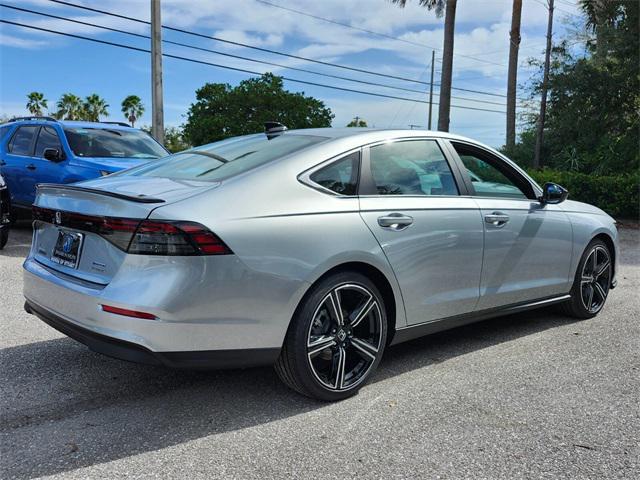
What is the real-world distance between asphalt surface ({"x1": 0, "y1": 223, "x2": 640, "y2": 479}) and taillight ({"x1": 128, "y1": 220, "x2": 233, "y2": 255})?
94 cm

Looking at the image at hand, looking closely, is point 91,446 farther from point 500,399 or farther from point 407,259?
point 500,399

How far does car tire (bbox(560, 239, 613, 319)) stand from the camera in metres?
5.32

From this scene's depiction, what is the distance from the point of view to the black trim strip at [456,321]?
386cm

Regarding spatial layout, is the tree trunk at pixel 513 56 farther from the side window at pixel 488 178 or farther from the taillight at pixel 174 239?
the taillight at pixel 174 239

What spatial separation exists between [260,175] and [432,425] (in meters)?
1.64

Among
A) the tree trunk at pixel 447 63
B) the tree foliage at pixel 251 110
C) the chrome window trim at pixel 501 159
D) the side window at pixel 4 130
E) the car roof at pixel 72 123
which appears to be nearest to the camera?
the chrome window trim at pixel 501 159

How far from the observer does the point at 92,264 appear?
10.3 ft

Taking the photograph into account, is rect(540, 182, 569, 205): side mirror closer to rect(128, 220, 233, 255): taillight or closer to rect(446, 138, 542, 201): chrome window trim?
rect(446, 138, 542, 201): chrome window trim

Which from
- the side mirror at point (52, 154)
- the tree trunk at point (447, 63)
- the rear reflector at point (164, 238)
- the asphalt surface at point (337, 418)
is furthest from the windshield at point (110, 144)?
the tree trunk at point (447, 63)

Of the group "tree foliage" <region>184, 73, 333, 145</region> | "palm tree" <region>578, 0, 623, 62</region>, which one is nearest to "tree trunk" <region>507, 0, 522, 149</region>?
"palm tree" <region>578, 0, 623, 62</region>

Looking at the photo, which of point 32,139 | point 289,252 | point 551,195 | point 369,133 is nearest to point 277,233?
point 289,252

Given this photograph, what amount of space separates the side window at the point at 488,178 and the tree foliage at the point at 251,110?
148 ft

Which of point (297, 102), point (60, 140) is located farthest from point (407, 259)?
point (297, 102)

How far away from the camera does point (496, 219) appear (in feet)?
14.3
